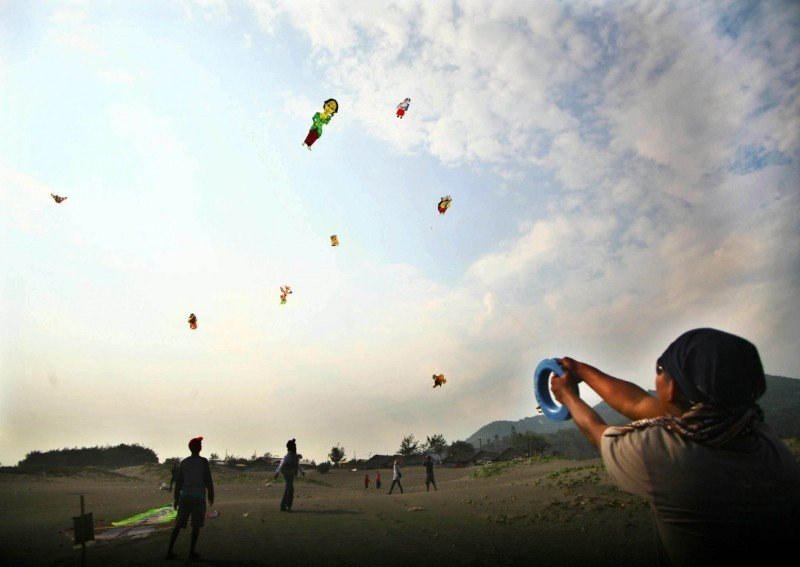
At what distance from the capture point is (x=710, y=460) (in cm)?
201

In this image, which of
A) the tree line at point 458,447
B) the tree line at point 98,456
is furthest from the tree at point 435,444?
the tree line at point 98,456

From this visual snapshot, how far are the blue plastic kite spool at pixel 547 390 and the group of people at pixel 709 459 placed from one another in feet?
1.40

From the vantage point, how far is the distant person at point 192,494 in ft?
29.9

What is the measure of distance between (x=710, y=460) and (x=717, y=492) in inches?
5.6

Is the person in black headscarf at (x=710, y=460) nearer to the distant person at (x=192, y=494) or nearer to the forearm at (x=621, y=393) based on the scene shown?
the forearm at (x=621, y=393)

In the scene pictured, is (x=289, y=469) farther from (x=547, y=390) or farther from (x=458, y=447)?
(x=458, y=447)

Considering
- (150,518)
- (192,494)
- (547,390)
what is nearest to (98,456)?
(150,518)

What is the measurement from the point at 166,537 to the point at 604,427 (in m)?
12.2

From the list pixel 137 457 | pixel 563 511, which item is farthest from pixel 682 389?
pixel 137 457

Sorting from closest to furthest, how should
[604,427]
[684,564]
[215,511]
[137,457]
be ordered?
[684,564]
[604,427]
[215,511]
[137,457]

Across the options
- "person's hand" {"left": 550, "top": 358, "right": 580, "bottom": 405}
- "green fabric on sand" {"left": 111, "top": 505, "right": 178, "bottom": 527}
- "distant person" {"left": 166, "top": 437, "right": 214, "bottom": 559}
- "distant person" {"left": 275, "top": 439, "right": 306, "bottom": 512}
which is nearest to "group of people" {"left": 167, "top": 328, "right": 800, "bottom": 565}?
"person's hand" {"left": 550, "top": 358, "right": 580, "bottom": 405}

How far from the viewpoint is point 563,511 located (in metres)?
12.3

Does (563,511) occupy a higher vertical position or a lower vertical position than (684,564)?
lower

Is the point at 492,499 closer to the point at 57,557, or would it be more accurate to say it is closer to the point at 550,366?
the point at 57,557
